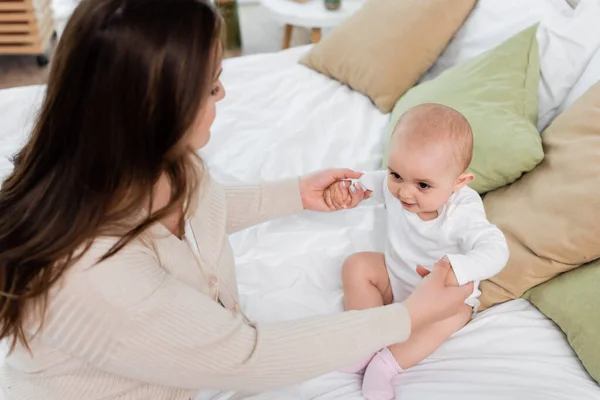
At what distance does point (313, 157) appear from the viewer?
5.37 feet

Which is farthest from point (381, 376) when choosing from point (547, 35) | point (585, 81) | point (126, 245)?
point (547, 35)

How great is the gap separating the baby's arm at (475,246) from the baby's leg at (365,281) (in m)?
0.19

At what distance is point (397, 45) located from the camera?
1.81m

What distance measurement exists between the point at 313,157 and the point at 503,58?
0.55 meters

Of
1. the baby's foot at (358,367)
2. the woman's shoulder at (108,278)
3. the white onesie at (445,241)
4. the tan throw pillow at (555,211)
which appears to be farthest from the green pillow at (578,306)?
the woman's shoulder at (108,278)

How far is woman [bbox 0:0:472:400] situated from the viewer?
0.73 meters

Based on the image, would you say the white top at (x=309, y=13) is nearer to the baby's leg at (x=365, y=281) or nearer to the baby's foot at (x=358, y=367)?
the baby's leg at (x=365, y=281)

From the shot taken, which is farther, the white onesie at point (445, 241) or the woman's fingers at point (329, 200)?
the woman's fingers at point (329, 200)

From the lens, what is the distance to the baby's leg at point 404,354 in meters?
1.09

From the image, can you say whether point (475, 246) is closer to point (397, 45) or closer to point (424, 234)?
point (424, 234)

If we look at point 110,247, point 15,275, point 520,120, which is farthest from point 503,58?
point 15,275

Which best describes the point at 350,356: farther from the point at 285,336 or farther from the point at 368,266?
the point at 368,266

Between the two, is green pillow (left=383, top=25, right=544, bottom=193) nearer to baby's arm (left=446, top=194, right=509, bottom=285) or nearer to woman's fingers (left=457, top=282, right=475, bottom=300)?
baby's arm (left=446, top=194, right=509, bottom=285)

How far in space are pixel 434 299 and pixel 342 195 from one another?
0.36 m
